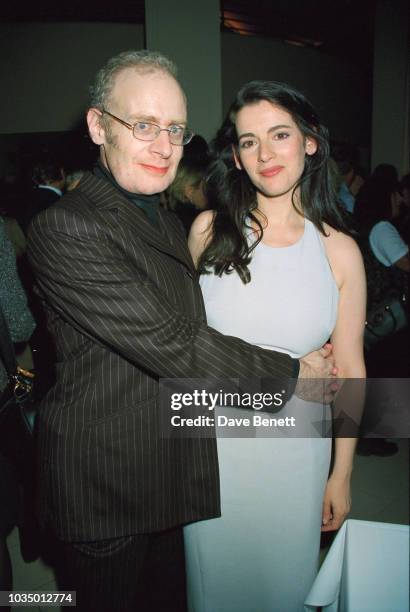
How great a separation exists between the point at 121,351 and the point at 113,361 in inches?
2.6

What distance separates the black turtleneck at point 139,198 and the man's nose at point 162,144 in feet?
0.44

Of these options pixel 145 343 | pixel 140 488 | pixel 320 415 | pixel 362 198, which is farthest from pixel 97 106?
pixel 362 198

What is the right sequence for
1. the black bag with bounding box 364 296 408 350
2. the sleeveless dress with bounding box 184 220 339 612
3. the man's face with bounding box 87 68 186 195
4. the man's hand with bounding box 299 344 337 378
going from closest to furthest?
the man's face with bounding box 87 68 186 195 → the man's hand with bounding box 299 344 337 378 → the sleeveless dress with bounding box 184 220 339 612 → the black bag with bounding box 364 296 408 350

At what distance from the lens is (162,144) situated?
1.22 meters


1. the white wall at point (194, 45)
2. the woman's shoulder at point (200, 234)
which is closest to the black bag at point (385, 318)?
the woman's shoulder at point (200, 234)

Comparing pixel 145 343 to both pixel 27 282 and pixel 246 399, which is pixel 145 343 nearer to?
pixel 246 399

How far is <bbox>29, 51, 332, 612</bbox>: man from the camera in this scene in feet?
3.59

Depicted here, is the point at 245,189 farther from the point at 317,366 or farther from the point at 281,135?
the point at 317,366

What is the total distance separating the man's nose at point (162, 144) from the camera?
1.21 m

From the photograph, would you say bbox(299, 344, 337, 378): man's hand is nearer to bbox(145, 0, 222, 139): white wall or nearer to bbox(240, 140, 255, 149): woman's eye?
bbox(240, 140, 255, 149): woman's eye

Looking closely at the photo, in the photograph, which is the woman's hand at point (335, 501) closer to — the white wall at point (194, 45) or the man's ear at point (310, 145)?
the man's ear at point (310, 145)

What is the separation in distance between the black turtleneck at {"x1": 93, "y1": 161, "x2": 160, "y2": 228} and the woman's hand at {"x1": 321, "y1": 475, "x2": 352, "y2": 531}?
3.35 feet

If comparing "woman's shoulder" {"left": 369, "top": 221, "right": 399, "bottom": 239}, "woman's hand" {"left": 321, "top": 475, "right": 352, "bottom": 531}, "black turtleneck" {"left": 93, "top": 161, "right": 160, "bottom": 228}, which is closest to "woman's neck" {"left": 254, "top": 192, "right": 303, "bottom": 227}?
"black turtleneck" {"left": 93, "top": 161, "right": 160, "bottom": 228}

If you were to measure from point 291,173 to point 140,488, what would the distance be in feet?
3.42
